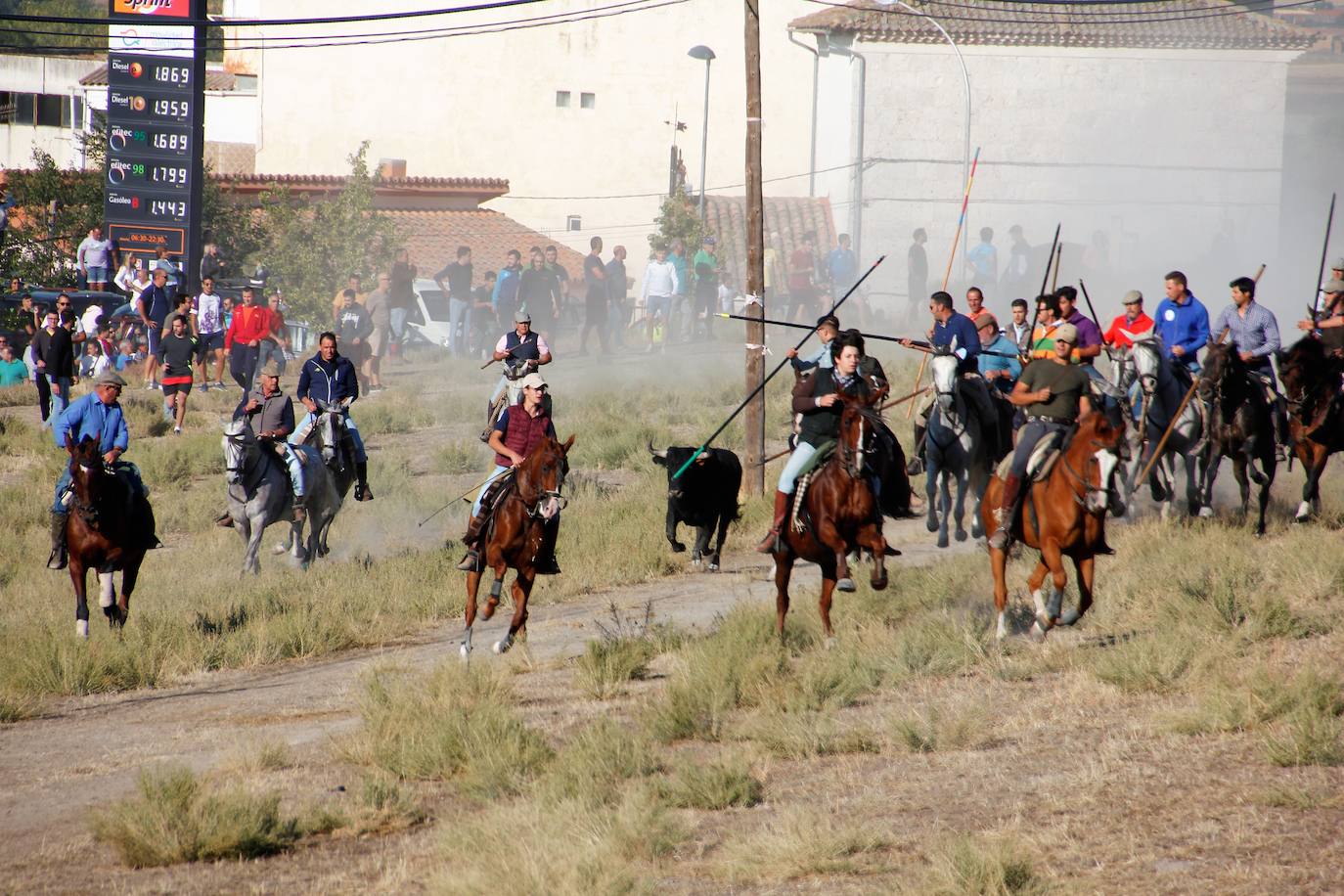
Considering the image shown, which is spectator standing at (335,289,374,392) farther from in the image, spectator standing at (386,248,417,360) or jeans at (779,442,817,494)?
jeans at (779,442,817,494)

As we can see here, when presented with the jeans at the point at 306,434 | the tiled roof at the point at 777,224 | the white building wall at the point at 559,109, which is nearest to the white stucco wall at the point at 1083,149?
the tiled roof at the point at 777,224

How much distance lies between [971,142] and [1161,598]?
38.9 meters

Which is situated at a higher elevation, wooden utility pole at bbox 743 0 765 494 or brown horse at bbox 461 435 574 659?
wooden utility pole at bbox 743 0 765 494

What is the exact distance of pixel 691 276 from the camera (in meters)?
42.4

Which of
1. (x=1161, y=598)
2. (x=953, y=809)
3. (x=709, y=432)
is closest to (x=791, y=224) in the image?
(x=709, y=432)

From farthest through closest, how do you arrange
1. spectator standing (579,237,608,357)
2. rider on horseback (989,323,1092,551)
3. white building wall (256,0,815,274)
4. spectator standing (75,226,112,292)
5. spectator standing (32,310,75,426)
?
white building wall (256,0,815,274)
spectator standing (579,237,608,357)
spectator standing (75,226,112,292)
spectator standing (32,310,75,426)
rider on horseback (989,323,1092,551)

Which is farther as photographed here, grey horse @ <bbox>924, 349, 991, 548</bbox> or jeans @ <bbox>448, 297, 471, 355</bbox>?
jeans @ <bbox>448, 297, 471, 355</bbox>

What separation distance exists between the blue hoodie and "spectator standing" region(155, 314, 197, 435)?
654 inches

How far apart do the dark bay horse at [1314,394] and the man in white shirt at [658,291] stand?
76.5 feet

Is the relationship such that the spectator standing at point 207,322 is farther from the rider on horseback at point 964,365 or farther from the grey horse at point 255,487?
the rider on horseback at point 964,365

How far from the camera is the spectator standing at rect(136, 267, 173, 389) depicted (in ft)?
102

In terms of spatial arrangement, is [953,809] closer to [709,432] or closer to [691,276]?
[709,432]

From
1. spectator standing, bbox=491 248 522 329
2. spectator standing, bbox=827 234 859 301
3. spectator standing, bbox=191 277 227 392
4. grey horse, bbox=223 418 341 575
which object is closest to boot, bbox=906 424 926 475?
grey horse, bbox=223 418 341 575

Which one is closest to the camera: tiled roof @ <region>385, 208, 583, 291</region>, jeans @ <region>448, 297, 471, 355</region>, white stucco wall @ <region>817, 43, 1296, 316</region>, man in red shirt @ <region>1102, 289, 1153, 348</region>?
man in red shirt @ <region>1102, 289, 1153, 348</region>
